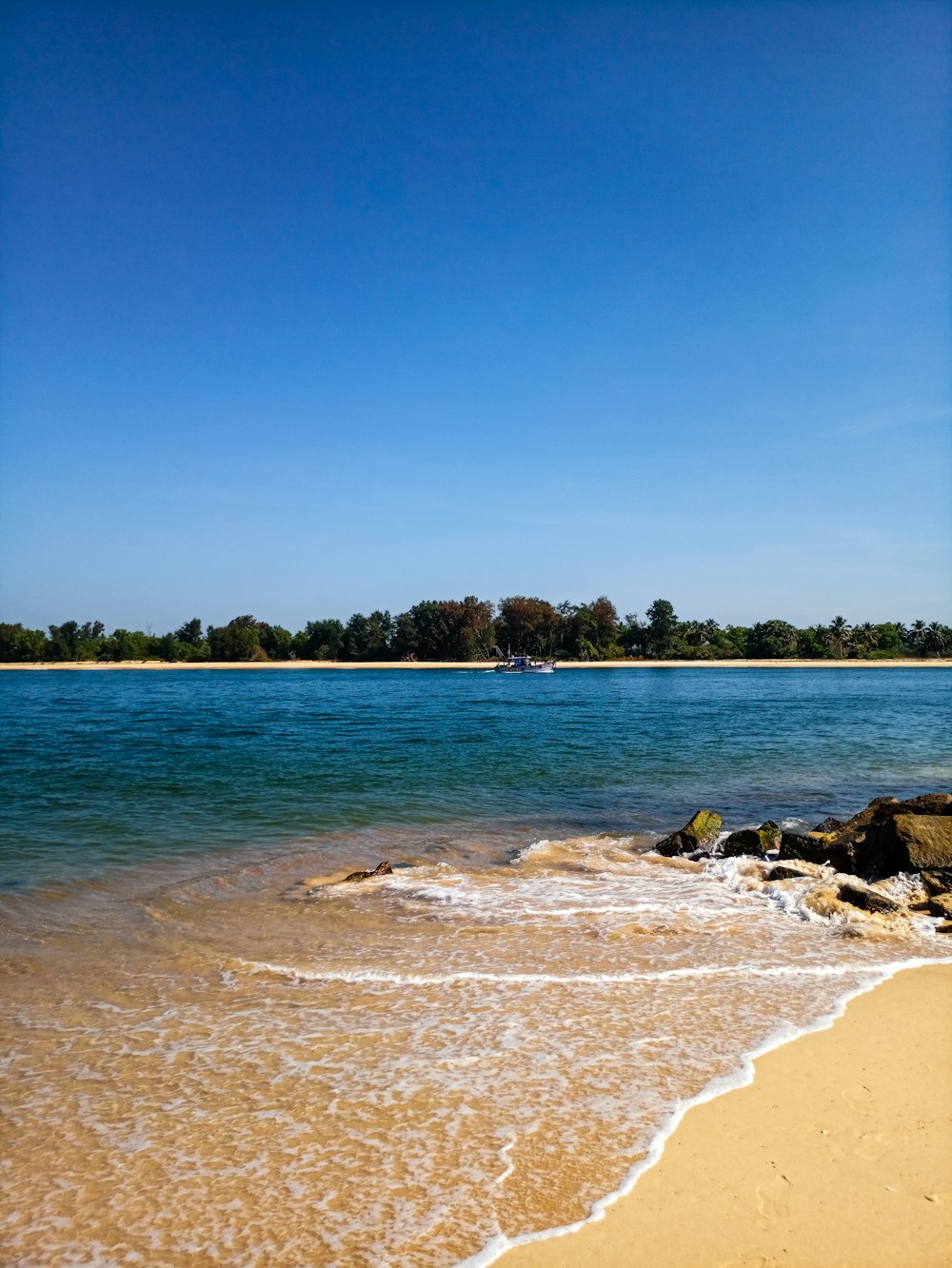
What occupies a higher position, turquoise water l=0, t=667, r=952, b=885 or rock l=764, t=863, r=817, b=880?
rock l=764, t=863, r=817, b=880

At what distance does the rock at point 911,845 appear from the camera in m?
11.8

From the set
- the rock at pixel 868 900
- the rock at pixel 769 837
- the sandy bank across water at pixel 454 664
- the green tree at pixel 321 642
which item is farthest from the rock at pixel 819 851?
the green tree at pixel 321 642

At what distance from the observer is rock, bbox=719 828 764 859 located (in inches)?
559

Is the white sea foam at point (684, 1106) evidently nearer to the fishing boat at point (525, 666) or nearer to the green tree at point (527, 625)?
the fishing boat at point (525, 666)

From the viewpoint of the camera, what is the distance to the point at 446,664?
15200 centimetres

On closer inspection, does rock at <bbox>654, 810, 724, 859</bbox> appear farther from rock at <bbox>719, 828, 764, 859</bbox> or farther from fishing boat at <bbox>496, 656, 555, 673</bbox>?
fishing boat at <bbox>496, 656, 555, 673</bbox>

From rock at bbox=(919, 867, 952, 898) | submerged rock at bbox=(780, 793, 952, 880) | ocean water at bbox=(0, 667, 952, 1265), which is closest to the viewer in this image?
ocean water at bbox=(0, 667, 952, 1265)

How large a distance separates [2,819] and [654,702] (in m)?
49.9

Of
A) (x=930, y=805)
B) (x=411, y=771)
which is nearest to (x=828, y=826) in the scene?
(x=930, y=805)

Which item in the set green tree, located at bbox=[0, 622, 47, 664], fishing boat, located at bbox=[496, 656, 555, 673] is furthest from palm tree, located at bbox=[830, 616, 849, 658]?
green tree, located at bbox=[0, 622, 47, 664]

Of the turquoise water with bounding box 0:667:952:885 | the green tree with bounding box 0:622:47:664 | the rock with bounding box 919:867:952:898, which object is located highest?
the green tree with bounding box 0:622:47:664

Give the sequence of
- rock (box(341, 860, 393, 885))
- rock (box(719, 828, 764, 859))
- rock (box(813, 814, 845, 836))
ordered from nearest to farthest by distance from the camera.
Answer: rock (box(341, 860, 393, 885))
rock (box(719, 828, 764, 859))
rock (box(813, 814, 845, 836))

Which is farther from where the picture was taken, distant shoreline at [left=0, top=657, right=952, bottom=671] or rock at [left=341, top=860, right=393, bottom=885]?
distant shoreline at [left=0, top=657, right=952, bottom=671]

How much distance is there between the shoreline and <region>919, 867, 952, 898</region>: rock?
133 meters
